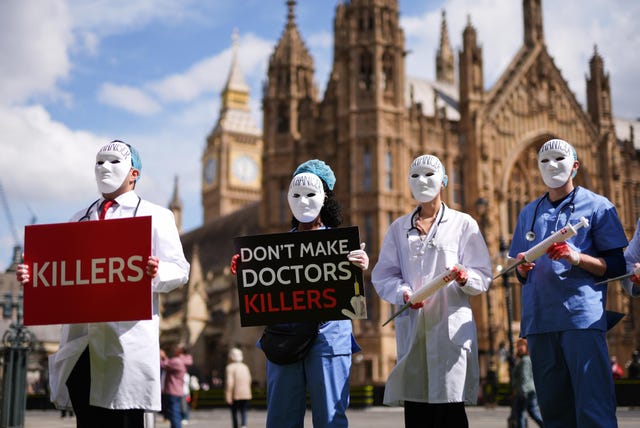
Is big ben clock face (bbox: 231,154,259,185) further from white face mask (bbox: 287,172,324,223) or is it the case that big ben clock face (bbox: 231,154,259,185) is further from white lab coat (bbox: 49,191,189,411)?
white lab coat (bbox: 49,191,189,411)

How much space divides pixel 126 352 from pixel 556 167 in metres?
3.46

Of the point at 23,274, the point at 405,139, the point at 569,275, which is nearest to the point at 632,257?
the point at 569,275

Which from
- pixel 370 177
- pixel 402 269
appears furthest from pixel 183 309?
pixel 402 269

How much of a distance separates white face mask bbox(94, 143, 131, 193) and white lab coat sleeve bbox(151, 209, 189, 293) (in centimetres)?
37

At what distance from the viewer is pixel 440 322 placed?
6.27 metres

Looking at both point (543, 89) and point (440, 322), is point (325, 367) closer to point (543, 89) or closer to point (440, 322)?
point (440, 322)

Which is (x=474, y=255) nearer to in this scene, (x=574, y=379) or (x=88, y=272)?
(x=574, y=379)

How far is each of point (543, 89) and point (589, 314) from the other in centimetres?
3999

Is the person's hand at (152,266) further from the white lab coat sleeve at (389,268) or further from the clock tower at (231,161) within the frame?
the clock tower at (231,161)

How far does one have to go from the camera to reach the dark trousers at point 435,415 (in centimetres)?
614

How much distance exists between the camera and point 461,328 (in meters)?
6.26

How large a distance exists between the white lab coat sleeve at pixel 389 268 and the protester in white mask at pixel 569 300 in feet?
2.95

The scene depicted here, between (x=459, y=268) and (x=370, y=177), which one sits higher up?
(x=370, y=177)

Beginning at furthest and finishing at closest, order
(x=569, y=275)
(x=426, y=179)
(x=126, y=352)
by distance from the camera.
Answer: (x=426, y=179)
(x=569, y=275)
(x=126, y=352)
